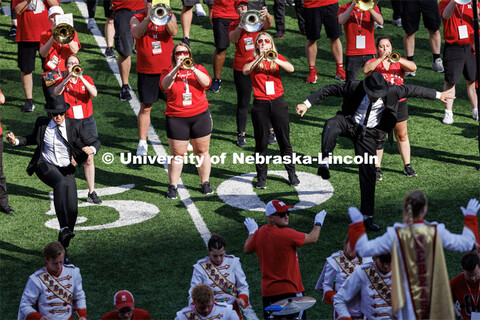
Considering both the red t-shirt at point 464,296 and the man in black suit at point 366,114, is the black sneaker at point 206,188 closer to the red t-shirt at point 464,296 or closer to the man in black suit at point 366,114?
the man in black suit at point 366,114

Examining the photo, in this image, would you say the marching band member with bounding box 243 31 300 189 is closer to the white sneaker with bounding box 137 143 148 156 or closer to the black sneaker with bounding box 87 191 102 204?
the white sneaker with bounding box 137 143 148 156

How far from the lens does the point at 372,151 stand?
9.91 m

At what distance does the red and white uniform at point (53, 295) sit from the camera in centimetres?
756

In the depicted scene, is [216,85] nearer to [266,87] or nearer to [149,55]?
[149,55]

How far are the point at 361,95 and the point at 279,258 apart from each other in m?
2.83

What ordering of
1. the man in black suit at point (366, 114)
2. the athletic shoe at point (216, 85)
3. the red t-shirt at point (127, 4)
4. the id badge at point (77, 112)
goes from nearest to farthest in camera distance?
1. the man in black suit at point (366, 114)
2. the id badge at point (77, 112)
3. the red t-shirt at point (127, 4)
4. the athletic shoe at point (216, 85)

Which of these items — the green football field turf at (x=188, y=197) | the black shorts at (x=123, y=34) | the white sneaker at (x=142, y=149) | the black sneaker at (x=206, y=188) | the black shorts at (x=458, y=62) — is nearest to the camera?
the green football field turf at (x=188, y=197)

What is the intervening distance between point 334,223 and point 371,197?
0.58 meters

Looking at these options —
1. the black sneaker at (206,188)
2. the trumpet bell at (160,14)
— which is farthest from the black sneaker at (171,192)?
the trumpet bell at (160,14)

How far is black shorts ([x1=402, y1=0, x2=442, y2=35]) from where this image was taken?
14.3 metres

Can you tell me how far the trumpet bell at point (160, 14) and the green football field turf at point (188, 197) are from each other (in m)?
1.81

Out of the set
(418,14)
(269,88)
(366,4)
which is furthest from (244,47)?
(418,14)

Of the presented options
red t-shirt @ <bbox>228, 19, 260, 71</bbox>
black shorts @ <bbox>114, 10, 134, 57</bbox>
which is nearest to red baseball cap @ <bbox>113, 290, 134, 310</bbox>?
red t-shirt @ <bbox>228, 19, 260, 71</bbox>

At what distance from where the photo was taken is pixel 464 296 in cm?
752
